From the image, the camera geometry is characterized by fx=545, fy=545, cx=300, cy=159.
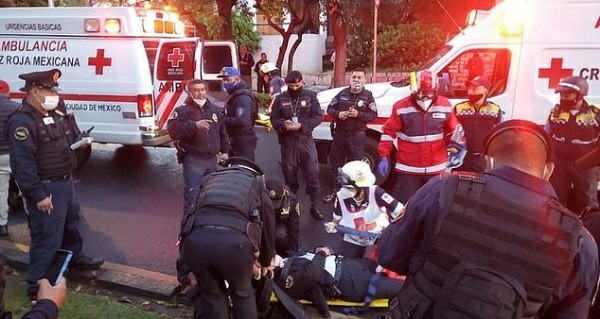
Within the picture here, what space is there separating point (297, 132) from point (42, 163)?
109 inches

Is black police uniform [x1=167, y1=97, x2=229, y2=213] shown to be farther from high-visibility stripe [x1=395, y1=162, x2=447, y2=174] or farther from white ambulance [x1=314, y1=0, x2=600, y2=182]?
white ambulance [x1=314, y1=0, x2=600, y2=182]

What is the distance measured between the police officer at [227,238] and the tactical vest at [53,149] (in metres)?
1.58

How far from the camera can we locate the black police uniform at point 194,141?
516 centimetres

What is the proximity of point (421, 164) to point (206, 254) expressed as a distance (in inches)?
97.0

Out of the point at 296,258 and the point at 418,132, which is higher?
the point at 418,132

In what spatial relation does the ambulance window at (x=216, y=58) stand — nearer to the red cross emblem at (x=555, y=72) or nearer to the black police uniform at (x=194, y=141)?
the black police uniform at (x=194, y=141)

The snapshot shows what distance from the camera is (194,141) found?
5.20m

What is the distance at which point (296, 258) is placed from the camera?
4059 mm

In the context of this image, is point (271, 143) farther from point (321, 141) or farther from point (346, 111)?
point (346, 111)

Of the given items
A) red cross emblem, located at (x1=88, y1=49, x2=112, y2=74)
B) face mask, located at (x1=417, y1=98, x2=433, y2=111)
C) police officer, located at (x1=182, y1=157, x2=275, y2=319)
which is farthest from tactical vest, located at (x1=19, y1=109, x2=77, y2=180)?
red cross emblem, located at (x1=88, y1=49, x2=112, y2=74)

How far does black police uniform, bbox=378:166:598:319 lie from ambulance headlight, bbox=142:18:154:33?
692cm

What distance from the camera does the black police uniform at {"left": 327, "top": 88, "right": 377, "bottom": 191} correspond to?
6258mm

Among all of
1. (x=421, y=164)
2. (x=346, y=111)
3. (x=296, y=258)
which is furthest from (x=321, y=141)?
(x=296, y=258)

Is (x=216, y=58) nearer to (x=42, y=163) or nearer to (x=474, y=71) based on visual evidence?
(x=474, y=71)
